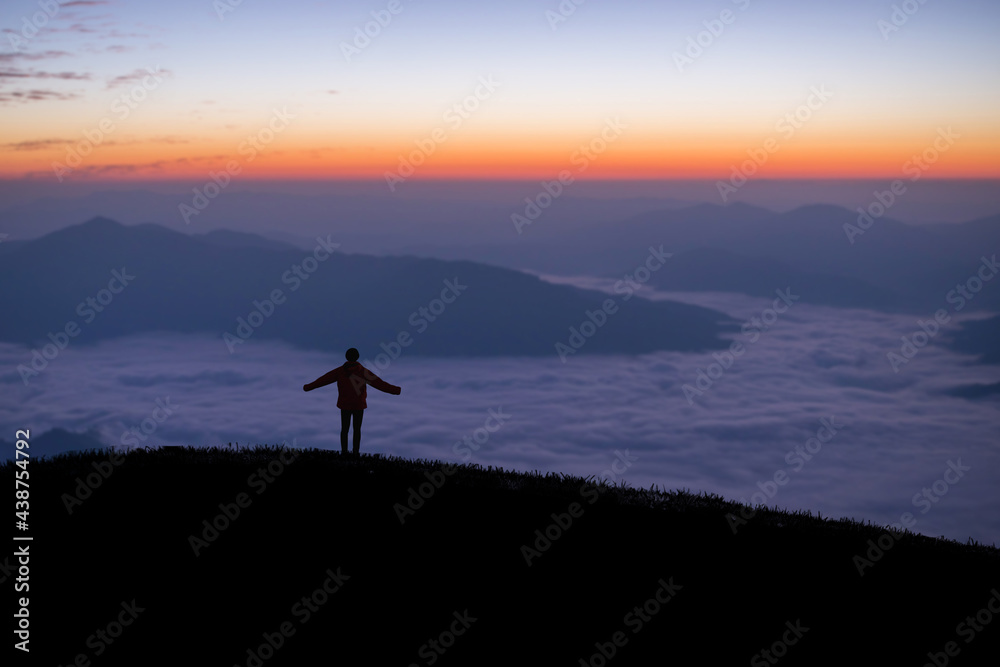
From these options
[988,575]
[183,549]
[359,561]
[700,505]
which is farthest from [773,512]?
[183,549]

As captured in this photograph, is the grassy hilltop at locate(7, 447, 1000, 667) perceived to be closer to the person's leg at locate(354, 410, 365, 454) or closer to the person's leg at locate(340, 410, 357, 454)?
the person's leg at locate(340, 410, 357, 454)

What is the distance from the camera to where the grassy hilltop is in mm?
10555

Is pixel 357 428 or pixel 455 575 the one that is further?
pixel 357 428

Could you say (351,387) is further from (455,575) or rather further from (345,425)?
(455,575)

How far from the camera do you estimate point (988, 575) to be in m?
12.8

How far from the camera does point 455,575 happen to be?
11.9 meters

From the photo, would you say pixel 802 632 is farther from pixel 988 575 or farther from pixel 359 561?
pixel 359 561

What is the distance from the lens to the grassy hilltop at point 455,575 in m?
10.6

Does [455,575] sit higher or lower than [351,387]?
lower

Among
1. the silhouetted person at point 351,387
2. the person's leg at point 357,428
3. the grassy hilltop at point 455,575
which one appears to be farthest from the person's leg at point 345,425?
the grassy hilltop at point 455,575

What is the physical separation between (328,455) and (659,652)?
347 inches

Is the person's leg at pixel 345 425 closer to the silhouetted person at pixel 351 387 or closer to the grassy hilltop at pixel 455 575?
the silhouetted person at pixel 351 387

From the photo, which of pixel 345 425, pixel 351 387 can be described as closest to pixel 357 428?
pixel 345 425

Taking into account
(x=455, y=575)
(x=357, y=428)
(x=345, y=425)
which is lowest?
(x=357, y=428)
